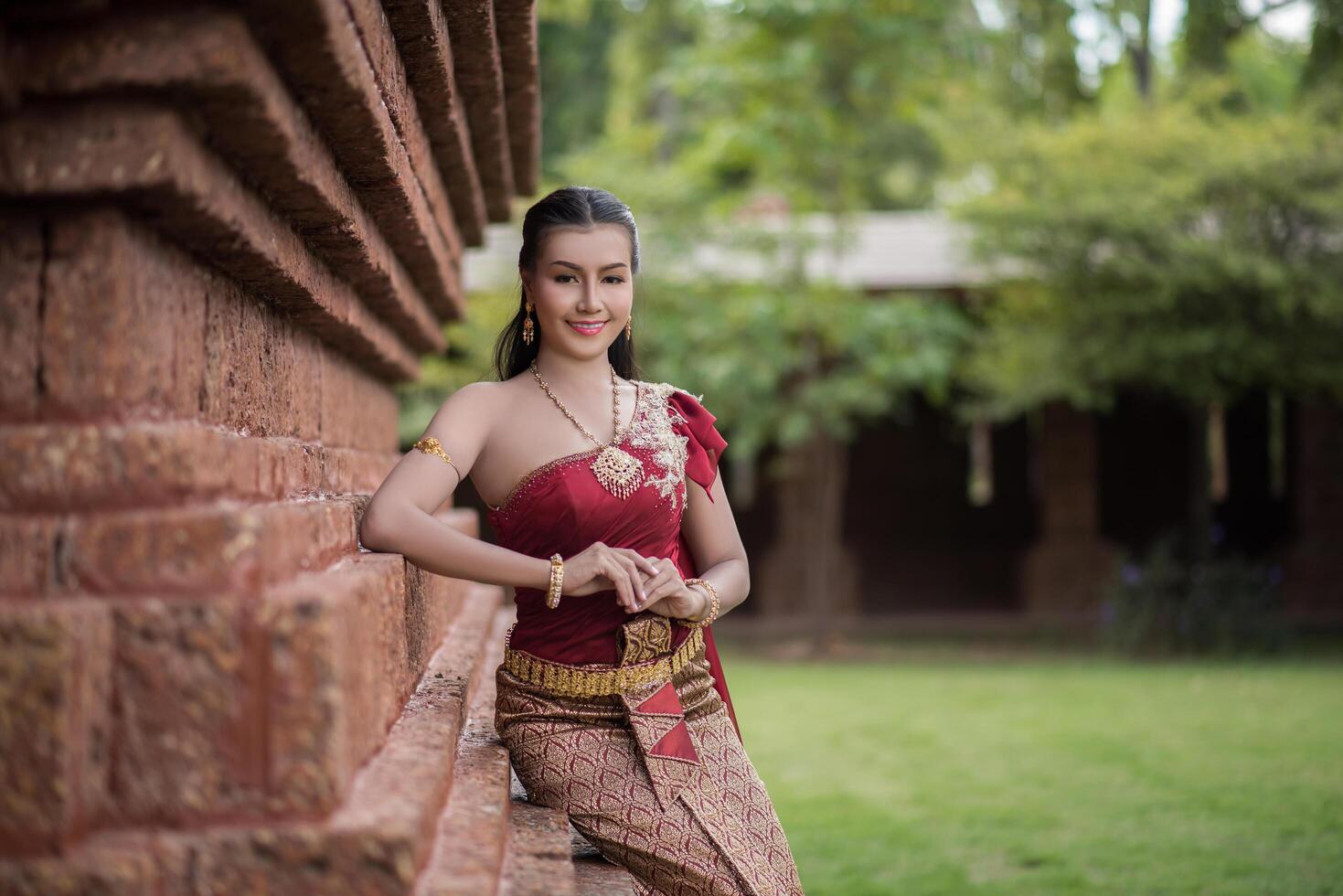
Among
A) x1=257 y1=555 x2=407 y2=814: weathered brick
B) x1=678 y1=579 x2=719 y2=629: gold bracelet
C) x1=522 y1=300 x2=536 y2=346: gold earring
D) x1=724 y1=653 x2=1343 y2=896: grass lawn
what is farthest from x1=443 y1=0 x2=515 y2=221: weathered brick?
x1=724 y1=653 x2=1343 y2=896: grass lawn

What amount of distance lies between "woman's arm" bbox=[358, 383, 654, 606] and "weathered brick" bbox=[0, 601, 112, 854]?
73cm

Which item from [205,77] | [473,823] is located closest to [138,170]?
[205,77]

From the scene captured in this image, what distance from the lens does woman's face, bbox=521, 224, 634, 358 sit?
7.05 ft

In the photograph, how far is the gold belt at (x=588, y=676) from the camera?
6.76 ft

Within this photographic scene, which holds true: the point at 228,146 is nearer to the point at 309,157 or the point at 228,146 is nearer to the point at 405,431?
the point at 309,157

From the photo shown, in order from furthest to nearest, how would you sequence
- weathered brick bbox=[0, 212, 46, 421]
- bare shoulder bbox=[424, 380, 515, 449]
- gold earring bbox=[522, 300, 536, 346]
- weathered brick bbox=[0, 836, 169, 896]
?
gold earring bbox=[522, 300, 536, 346]
bare shoulder bbox=[424, 380, 515, 449]
weathered brick bbox=[0, 212, 46, 421]
weathered brick bbox=[0, 836, 169, 896]

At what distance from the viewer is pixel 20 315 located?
1177 millimetres

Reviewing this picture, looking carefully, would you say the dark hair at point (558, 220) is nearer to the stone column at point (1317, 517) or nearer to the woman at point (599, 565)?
the woman at point (599, 565)

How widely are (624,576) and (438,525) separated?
285 mm

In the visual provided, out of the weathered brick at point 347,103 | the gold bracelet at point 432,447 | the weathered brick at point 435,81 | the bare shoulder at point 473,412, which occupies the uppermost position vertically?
the weathered brick at point 435,81

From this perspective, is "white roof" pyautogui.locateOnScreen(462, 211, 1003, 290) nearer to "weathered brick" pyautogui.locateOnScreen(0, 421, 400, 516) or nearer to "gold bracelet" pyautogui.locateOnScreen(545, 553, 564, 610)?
"gold bracelet" pyautogui.locateOnScreen(545, 553, 564, 610)

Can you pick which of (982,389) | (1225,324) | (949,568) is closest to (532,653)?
(1225,324)

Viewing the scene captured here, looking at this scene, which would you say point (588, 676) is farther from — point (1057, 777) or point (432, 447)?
point (1057, 777)

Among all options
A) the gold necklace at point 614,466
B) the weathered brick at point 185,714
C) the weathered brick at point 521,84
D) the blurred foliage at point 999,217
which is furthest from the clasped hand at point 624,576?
the blurred foliage at point 999,217
